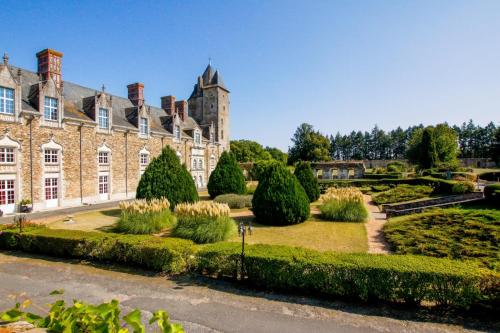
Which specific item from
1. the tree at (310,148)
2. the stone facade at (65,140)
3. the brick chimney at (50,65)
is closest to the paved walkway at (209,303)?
the stone facade at (65,140)

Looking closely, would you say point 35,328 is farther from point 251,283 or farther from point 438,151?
point 438,151

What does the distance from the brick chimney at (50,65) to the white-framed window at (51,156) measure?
18.5 feet

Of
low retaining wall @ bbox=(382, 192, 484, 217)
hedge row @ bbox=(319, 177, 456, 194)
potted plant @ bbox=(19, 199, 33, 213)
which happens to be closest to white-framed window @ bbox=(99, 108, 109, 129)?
potted plant @ bbox=(19, 199, 33, 213)

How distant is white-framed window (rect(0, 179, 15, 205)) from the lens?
1881 centimetres

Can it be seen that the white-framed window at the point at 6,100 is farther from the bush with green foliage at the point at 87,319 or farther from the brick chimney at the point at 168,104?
the bush with green foliage at the point at 87,319

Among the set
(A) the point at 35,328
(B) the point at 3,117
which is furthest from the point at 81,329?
(B) the point at 3,117

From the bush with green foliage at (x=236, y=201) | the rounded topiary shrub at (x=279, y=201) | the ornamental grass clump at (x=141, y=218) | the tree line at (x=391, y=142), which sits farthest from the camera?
the tree line at (x=391, y=142)

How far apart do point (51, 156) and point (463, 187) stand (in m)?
30.5

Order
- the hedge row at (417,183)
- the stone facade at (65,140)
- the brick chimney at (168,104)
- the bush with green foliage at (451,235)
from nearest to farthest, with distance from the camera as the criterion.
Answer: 1. the bush with green foliage at (451,235)
2. the stone facade at (65,140)
3. the hedge row at (417,183)
4. the brick chimney at (168,104)

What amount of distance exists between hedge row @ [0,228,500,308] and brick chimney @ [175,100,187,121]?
104 feet

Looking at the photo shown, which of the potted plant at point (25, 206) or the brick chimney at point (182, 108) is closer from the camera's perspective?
the potted plant at point (25, 206)

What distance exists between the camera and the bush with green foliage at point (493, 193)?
58.6 feet

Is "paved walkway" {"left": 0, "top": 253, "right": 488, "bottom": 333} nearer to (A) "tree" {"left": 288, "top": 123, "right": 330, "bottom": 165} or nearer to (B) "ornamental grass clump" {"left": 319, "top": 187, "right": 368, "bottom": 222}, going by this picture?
(B) "ornamental grass clump" {"left": 319, "top": 187, "right": 368, "bottom": 222}

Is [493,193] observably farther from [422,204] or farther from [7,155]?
[7,155]
